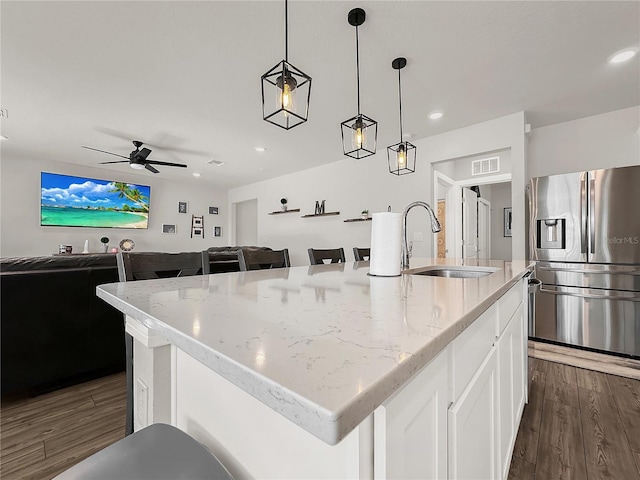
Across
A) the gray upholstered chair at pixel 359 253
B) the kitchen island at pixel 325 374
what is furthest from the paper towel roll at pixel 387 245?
the gray upholstered chair at pixel 359 253

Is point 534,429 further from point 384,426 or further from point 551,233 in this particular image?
point 551,233

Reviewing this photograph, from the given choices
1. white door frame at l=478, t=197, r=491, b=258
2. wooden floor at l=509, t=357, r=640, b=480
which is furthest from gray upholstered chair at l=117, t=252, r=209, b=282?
white door frame at l=478, t=197, r=491, b=258

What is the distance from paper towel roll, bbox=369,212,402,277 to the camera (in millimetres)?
1264

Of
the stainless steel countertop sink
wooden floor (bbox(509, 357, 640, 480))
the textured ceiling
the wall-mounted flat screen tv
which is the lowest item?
wooden floor (bbox(509, 357, 640, 480))

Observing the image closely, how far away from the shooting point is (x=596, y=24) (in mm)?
1948

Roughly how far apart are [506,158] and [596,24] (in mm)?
2725

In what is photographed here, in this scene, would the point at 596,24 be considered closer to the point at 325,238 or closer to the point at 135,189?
the point at 325,238

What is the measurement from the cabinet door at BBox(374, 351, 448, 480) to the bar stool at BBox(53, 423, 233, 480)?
300 millimetres

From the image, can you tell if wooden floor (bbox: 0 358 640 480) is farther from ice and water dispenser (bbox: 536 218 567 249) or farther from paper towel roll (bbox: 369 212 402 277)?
ice and water dispenser (bbox: 536 218 567 249)

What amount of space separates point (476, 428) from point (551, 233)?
3.01 m

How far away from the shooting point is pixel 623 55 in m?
2.26

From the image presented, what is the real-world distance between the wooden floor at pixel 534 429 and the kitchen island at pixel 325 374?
78cm

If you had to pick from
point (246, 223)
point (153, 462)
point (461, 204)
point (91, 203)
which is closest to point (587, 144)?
point (461, 204)

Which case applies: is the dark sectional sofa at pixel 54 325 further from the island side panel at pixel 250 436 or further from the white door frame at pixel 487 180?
the white door frame at pixel 487 180
